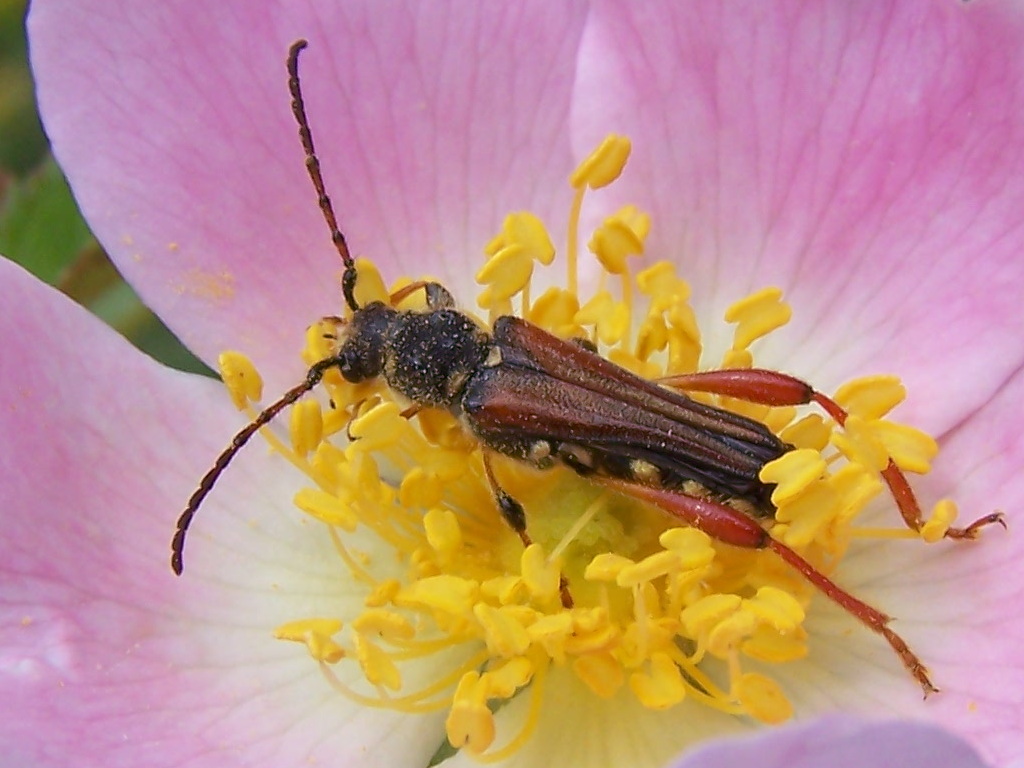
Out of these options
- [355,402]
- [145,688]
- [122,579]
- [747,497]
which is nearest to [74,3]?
[355,402]

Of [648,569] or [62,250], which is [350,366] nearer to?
[648,569]

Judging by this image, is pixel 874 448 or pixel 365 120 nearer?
pixel 874 448

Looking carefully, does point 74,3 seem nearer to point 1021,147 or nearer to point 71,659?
point 71,659

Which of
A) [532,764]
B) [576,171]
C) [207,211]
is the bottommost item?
[532,764]

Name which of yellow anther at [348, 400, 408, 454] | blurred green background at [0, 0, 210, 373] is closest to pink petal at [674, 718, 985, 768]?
yellow anther at [348, 400, 408, 454]

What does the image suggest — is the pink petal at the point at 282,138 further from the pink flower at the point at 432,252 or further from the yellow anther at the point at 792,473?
the yellow anther at the point at 792,473

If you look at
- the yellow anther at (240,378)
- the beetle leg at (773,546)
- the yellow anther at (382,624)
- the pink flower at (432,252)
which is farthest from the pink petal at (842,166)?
the yellow anther at (382,624)

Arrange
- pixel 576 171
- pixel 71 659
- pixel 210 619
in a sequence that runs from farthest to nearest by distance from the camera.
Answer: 1. pixel 576 171
2. pixel 210 619
3. pixel 71 659
